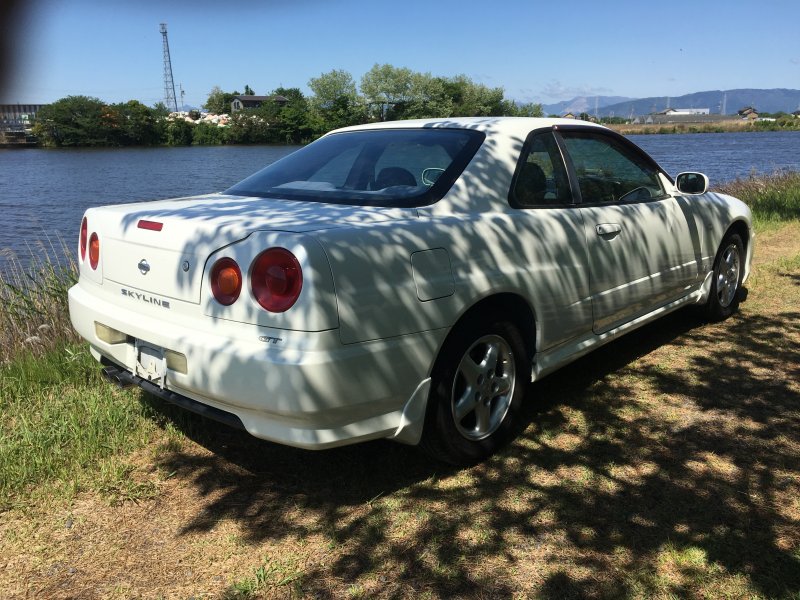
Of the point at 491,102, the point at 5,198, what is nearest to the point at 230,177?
the point at 5,198

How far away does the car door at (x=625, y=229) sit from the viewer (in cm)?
399

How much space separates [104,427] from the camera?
3641 mm

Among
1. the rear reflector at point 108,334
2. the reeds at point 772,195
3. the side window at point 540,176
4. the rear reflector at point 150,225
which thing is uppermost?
the side window at point 540,176

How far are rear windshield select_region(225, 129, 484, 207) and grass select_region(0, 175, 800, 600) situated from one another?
1.32 m

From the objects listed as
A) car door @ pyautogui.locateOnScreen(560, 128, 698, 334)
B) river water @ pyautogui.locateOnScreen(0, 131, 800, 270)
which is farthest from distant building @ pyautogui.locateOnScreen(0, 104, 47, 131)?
river water @ pyautogui.locateOnScreen(0, 131, 800, 270)

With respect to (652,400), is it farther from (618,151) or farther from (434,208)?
(434,208)

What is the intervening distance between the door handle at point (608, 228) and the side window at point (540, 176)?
0.82ft

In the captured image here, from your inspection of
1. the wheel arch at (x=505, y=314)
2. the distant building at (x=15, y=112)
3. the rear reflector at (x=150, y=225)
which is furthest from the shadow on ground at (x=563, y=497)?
the distant building at (x=15, y=112)

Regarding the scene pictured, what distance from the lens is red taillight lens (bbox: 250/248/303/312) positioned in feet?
8.35

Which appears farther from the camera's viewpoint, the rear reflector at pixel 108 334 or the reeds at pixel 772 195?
the reeds at pixel 772 195

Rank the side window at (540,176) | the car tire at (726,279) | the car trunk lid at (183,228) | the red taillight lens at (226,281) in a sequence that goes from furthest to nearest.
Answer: the car tire at (726,279) < the side window at (540,176) < the car trunk lid at (183,228) < the red taillight lens at (226,281)

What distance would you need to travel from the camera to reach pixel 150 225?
3037 mm

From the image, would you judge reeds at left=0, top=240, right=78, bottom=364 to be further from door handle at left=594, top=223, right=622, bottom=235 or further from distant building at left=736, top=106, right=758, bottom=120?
distant building at left=736, top=106, right=758, bottom=120

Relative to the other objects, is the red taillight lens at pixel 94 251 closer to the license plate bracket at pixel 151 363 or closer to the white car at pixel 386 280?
the white car at pixel 386 280
